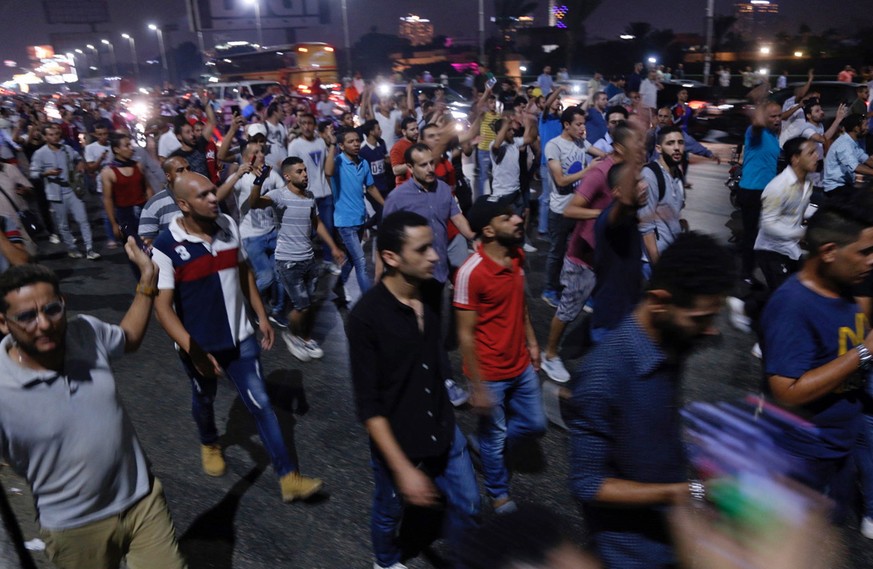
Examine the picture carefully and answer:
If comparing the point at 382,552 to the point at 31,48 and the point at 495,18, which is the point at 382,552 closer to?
the point at 495,18

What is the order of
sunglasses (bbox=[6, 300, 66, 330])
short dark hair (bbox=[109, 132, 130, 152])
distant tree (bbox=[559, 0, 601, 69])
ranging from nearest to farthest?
1. sunglasses (bbox=[6, 300, 66, 330])
2. short dark hair (bbox=[109, 132, 130, 152])
3. distant tree (bbox=[559, 0, 601, 69])

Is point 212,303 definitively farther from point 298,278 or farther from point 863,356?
point 863,356

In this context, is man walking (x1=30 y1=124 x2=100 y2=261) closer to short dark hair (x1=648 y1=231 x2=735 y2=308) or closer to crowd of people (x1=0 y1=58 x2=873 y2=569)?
crowd of people (x1=0 y1=58 x2=873 y2=569)

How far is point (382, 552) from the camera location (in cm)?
330

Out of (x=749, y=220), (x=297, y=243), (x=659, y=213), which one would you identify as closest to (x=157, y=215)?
(x=297, y=243)

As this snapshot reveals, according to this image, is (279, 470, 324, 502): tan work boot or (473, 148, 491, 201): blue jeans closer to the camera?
(279, 470, 324, 502): tan work boot

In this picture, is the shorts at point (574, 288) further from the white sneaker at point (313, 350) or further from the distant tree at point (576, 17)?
the distant tree at point (576, 17)

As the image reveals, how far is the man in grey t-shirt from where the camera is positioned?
6.14m

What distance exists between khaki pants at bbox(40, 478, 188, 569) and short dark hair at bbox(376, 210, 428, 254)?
1423 mm

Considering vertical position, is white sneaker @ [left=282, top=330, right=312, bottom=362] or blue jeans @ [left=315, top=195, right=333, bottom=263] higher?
blue jeans @ [left=315, top=195, right=333, bottom=263]

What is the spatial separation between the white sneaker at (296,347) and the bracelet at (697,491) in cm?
486

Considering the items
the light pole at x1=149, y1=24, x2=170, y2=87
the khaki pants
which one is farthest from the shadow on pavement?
the light pole at x1=149, y1=24, x2=170, y2=87

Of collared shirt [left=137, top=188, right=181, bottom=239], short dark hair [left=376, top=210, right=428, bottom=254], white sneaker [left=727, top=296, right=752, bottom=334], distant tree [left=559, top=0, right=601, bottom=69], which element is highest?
distant tree [left=559, top=0, right=601, bottom=69]

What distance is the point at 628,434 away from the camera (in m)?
1.96
